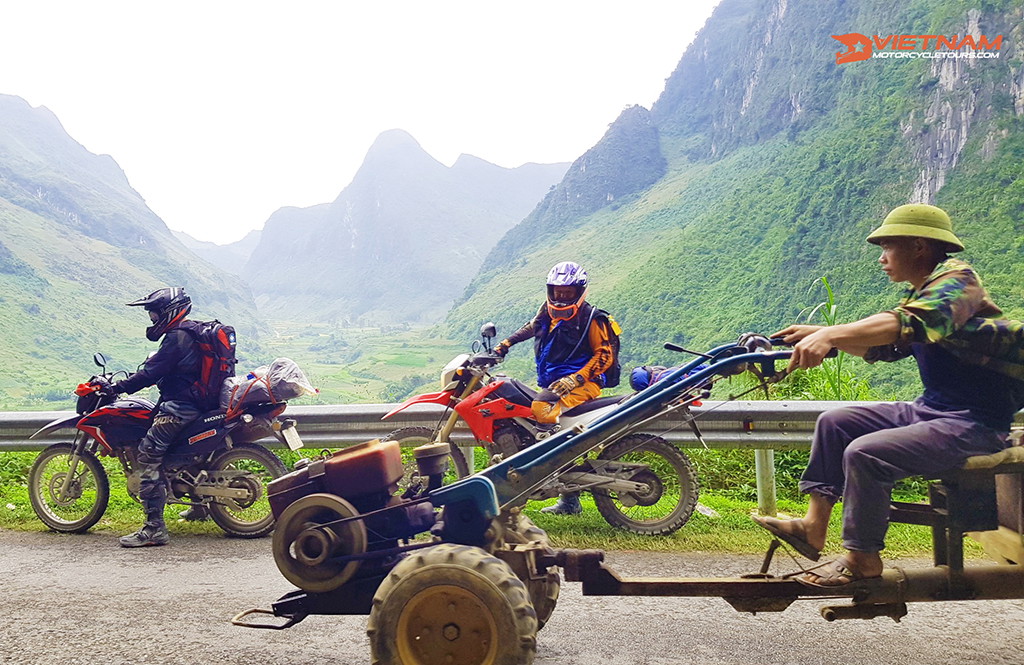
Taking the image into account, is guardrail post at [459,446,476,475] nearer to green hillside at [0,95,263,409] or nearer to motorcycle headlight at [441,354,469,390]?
motorcycle headlight at [441,354,469,390]

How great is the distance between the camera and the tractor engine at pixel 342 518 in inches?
144

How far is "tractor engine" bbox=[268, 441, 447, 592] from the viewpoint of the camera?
3650 mm

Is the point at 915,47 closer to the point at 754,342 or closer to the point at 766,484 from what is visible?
the point at 766,484

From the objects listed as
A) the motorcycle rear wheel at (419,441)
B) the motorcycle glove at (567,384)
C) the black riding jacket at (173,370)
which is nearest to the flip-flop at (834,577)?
the motorcycle glove at (567,384)

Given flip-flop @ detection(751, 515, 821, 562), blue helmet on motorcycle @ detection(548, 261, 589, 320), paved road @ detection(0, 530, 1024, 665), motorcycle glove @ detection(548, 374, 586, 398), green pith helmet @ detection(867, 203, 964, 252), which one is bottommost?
paved road @ detection(0, 530, 1024, 665)

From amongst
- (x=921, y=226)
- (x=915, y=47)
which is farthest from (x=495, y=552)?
(x=915, y=47)

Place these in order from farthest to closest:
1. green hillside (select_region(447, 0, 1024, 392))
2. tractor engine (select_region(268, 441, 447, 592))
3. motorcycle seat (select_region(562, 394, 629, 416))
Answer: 1. green hillside (select_region(447, 0, 1024, 392))
2. motorcycle seat (select_region(562, 394, 629, 416))
3. tractor engine (select_region(268, 441, 447, 592))

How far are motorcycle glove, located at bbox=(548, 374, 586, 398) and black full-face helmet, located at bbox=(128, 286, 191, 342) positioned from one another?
10.2ft

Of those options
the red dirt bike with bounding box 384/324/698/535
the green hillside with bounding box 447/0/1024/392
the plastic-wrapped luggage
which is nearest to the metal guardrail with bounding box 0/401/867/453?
the red dirt bike with bounding box 384/324/698/535

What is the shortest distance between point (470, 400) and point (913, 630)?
3631 millimetres

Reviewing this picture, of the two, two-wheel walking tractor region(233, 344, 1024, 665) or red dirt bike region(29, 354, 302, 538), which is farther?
red dirt bike region(29, 354, 302, 538)

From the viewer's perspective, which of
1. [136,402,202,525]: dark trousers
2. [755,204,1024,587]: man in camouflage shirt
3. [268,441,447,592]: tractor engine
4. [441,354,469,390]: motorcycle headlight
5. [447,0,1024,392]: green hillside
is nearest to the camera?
[755,204,1024,587]: man in camouflage shirt

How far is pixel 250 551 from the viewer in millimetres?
5980

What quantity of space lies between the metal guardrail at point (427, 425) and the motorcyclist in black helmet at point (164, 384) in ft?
2.62
